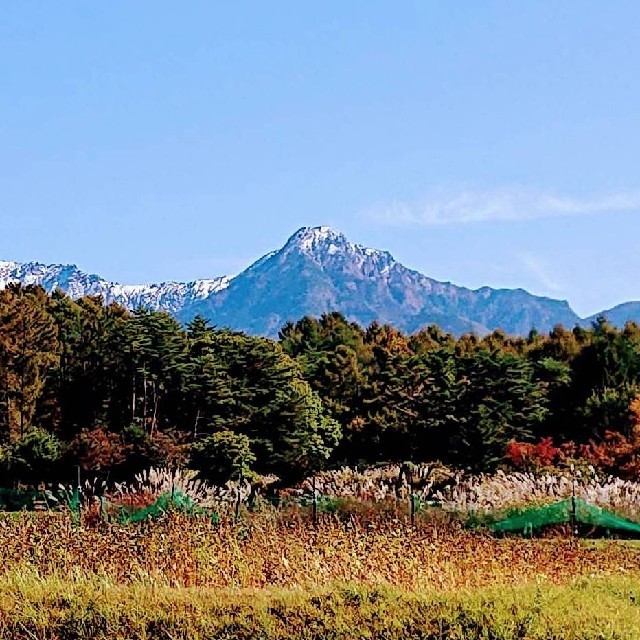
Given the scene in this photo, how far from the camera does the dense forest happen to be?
2761 cm

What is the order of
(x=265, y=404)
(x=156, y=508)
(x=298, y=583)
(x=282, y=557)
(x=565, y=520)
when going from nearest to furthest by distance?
(x=298, y=583)
(x=282, y=557)
(x=156, y=508)
(x=565, y=520)
(x=265, y=404)

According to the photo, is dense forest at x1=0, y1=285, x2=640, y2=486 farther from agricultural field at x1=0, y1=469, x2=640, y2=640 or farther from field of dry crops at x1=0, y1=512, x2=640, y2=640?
field of dry crops at x1=0, y1=512, x2=640, y2=640

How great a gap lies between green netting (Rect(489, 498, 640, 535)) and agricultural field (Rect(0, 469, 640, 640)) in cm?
185

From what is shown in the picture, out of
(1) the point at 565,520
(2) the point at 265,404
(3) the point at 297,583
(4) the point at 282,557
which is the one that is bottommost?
(1) the point at 565,520

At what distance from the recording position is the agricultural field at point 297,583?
20.8 feet

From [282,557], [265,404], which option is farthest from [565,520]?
[265,404]

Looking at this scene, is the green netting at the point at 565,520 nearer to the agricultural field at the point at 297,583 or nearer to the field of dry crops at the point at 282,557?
the agricultural field at the point at 297,583

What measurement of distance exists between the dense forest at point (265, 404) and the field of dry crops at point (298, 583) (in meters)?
17.0

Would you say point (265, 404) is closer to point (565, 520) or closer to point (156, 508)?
point (565, 520)

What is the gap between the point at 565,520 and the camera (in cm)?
1333

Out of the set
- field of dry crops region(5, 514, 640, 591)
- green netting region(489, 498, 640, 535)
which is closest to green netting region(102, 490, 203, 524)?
field of dry crops region(5, 514, 640, 591)

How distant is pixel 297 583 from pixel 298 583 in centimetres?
2

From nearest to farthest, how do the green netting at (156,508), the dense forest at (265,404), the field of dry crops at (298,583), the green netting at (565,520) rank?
1. the field of dry crops at (298,583)
2. the green netting at (156,508)
3. the green netting at (565,520)
4. the dense forest at (265,404)

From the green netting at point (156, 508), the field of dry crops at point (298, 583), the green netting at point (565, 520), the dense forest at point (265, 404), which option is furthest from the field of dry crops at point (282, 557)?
the dense forest at point (265, 404)
